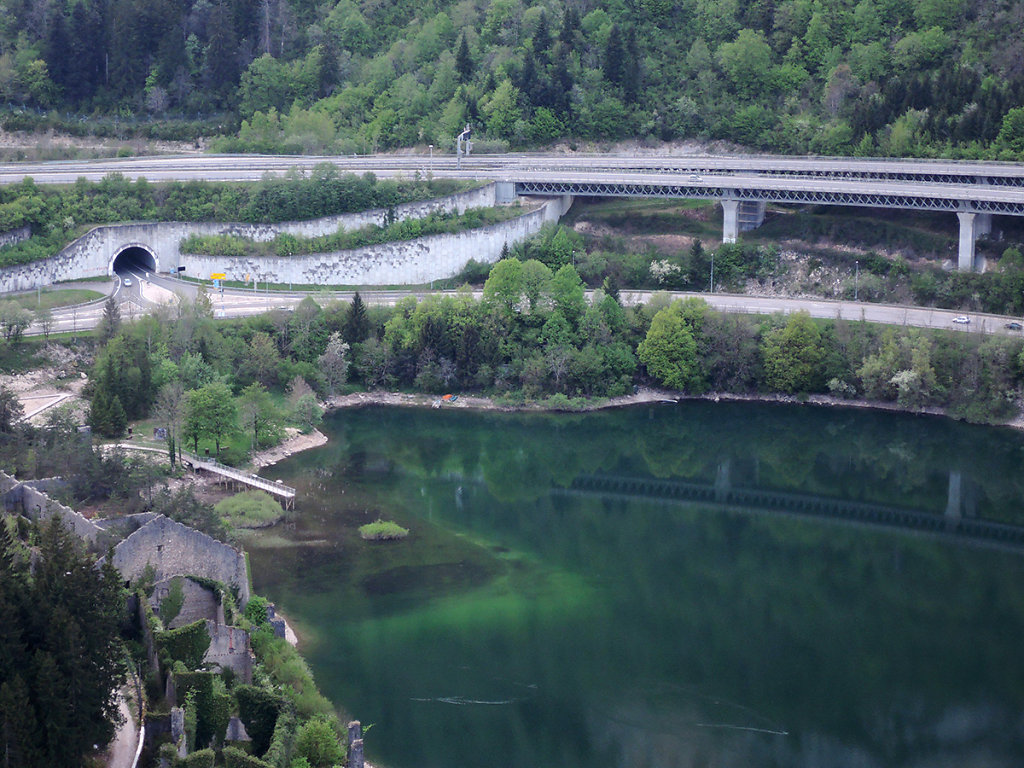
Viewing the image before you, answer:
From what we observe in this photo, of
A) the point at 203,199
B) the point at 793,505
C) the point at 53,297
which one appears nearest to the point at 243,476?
the point at 53,297

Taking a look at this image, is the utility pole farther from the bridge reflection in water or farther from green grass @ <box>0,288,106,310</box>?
the bridge reflection in water

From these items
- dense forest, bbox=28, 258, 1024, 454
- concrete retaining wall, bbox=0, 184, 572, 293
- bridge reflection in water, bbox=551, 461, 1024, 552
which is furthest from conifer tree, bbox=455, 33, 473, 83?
bridge reflection in water, bbox=551, 461, 1024, 552

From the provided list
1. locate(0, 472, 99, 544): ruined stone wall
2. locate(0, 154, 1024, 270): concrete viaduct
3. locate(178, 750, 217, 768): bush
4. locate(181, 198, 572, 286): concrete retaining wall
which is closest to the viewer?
locate(178, 750, 217, 768): bush

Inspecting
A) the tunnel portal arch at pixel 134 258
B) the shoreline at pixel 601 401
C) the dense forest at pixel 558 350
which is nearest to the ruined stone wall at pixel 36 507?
the dense forest at pixel 558 350

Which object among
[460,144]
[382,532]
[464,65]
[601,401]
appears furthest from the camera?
[464,65]

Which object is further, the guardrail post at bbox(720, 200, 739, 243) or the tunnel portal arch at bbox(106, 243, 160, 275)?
the guardrail post at bbox(720, 200, 739, 243)

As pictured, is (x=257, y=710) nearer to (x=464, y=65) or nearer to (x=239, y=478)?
(x=239, y=478)

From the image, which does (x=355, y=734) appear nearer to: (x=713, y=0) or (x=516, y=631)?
(x=516, y=631)
